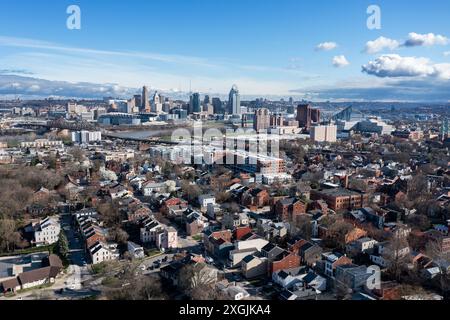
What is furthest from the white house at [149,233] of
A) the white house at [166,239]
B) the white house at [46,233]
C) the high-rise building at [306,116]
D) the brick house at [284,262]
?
the high-rise building at [306,116]

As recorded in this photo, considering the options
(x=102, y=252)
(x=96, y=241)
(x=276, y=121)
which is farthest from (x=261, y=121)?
(x=102, y=252)

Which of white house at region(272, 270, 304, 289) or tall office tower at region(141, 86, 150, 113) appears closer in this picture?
white house at region(272, 270, 304, 289)

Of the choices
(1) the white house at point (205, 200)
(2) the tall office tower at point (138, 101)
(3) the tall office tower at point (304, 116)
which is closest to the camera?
(1) the white house at point (205, 200)

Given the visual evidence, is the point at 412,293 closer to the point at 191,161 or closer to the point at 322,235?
the point at 322,235

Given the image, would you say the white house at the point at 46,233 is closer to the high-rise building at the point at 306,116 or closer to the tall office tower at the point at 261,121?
the tall office tower at the point at 261,121

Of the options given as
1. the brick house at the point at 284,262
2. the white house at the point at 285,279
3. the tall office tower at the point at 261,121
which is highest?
the tall office tower at the point at 261,121

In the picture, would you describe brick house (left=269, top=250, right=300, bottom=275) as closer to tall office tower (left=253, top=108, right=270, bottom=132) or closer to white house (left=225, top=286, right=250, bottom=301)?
white house (left=225, top=286, right=250, bottom=301)

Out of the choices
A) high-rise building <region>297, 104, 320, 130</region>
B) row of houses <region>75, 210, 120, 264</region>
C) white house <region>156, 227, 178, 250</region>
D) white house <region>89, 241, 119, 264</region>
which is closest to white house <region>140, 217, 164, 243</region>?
white house <region>156, 227, 178, 250</region>
